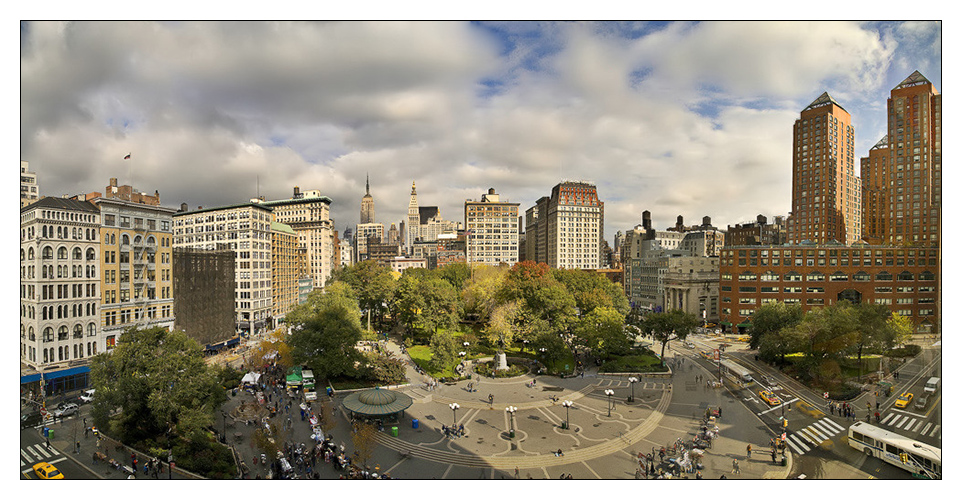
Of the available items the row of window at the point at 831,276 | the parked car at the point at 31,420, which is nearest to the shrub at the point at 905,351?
the row of window at the point at 831,276

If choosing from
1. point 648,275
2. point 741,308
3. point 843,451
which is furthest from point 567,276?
point 843,451

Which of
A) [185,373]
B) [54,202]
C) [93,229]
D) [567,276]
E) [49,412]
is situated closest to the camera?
[185,373]

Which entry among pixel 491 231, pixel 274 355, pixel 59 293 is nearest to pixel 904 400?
pixel 274 355

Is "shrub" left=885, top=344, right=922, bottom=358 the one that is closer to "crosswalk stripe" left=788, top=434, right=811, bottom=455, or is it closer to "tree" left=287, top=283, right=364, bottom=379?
"crosswalk stripe" left=788, top=434, right=811, bottom=455

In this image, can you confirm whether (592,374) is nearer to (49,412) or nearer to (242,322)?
(49,412)

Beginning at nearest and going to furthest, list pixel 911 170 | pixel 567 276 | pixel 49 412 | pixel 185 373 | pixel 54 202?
1. pixel 185 373
2. pixel 49 412
3. pixel 54 202
4. pixel 911 170
5. pixel 567 276

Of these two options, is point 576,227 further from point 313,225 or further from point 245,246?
point 245,246

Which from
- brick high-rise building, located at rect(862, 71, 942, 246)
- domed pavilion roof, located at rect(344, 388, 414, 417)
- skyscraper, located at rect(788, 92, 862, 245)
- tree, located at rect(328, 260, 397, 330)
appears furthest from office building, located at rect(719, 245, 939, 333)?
domed pavilion roof, located at rect(344, 388, 414, 417)
